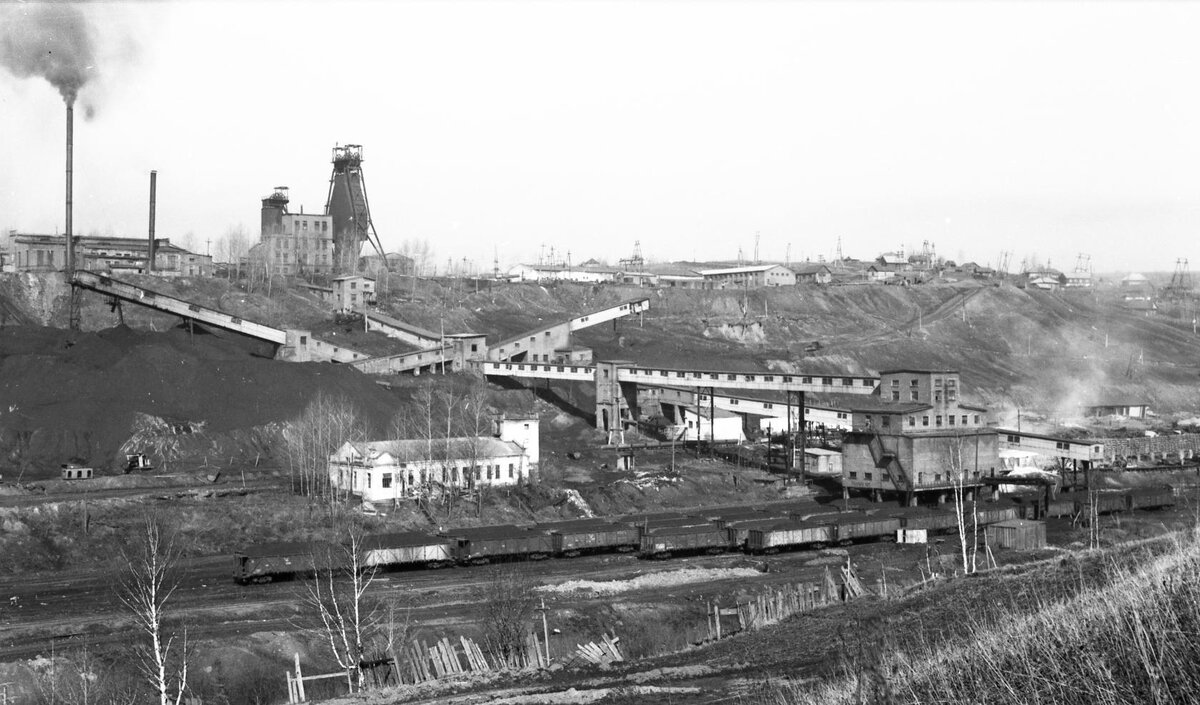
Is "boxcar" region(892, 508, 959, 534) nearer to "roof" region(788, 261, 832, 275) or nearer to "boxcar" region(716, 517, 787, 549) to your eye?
"boxcar" region(716, 517, 787, 549)

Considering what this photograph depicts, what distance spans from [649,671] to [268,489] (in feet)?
113

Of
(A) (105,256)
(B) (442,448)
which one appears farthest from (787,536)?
(A) (105,256)

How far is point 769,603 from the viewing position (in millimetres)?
41219

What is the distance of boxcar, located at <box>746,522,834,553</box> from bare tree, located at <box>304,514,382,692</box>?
17387 millimetres

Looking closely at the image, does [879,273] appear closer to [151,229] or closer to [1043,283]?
[1043,283]

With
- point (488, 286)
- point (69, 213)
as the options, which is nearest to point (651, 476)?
point (69, 213)

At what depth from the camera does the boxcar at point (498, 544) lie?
54.0 metres

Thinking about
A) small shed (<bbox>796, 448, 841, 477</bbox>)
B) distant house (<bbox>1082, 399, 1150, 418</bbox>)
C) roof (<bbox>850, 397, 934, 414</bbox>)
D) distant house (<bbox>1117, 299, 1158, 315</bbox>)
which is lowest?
small shed (<bbox>796, 448, 841, 477</bbox>)

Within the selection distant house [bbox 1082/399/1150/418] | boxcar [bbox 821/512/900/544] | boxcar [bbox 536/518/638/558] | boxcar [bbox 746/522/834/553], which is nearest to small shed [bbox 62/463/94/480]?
boxcar [bbox 536/518/638/558]

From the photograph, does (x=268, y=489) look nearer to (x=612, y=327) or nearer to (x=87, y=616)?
(x=87, y=616)

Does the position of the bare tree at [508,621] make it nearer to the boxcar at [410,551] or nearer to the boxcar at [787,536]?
the boxcar at [410,551]

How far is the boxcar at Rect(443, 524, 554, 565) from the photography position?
54.0 m

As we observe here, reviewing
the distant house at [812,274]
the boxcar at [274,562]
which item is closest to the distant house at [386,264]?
the distant house at [812,274]

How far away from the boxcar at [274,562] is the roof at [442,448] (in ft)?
48.1
